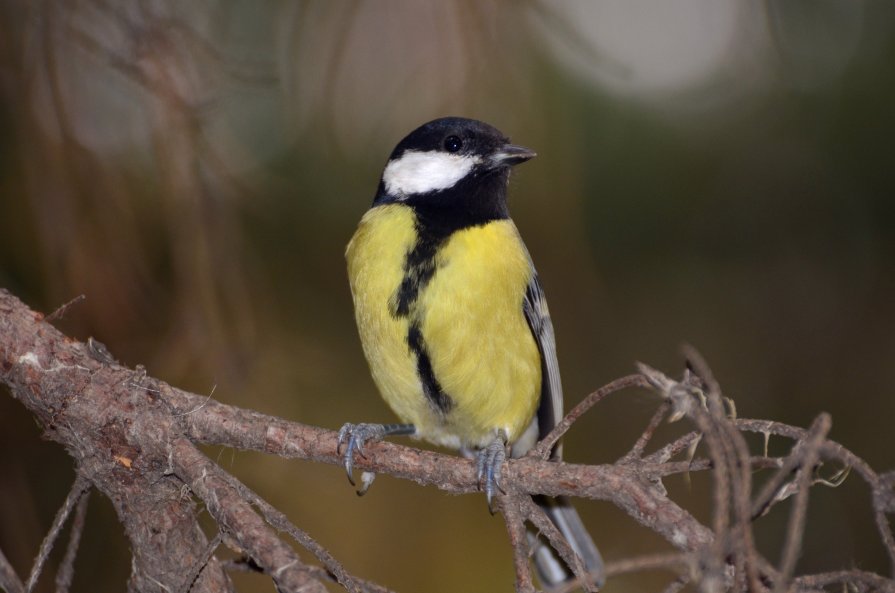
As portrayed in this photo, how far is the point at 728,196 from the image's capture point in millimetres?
4496

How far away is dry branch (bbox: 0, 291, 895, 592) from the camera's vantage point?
127 cm

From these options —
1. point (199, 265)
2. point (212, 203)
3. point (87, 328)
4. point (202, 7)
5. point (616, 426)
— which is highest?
point (202, 7)

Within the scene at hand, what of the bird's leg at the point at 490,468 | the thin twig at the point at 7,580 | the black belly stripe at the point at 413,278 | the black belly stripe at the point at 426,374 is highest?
the black belly stripe at the point at 413,278

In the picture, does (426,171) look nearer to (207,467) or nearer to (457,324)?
(457,324)

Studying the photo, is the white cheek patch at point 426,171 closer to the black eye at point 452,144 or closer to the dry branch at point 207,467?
the black eye at point 452,144

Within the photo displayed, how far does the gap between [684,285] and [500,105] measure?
8.52ft

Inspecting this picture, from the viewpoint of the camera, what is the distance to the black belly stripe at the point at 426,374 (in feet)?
6.93

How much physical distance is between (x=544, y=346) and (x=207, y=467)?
117 centimetres

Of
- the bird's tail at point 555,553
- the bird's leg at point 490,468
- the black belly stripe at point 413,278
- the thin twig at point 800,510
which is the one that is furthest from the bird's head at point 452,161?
the thin twig at point 800,510

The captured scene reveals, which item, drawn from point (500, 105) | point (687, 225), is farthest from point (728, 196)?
point (500, 105)

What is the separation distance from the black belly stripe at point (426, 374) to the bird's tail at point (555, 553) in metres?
0.44

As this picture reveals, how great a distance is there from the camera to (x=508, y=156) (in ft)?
7.93

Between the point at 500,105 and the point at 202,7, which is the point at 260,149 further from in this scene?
the point at 500,105

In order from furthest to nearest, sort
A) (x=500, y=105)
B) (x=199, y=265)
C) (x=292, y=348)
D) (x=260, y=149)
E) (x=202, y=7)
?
(x=260, y=149) < (x=292, y=348) < (x=202, y=7) < (x=500, y=105) < (x=199, y=265)
